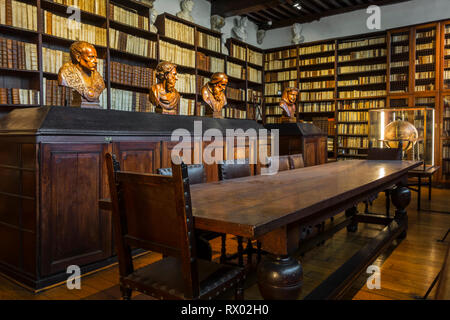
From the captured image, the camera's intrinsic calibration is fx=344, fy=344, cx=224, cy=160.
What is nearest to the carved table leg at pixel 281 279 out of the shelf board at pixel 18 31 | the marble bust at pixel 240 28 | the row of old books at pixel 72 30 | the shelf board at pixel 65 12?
the shelf board at pixel 18 31

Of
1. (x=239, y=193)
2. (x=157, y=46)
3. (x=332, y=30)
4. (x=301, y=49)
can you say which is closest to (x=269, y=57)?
(x=301, y=49)

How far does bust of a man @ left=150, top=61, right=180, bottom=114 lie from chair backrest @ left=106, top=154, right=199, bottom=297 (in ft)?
6.30

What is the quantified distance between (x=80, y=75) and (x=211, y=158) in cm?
132

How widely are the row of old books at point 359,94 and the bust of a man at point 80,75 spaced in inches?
220

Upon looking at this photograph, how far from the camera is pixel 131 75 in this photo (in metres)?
4.58

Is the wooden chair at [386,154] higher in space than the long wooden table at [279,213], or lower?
higher

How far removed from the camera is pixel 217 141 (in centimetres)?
331

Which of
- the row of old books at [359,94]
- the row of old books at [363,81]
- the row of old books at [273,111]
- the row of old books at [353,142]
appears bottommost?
the row of old books at [353,142]

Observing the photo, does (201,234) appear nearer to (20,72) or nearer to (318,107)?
(20,72)

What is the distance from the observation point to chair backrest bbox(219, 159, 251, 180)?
91.9 inches

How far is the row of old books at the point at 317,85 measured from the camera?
281 inches

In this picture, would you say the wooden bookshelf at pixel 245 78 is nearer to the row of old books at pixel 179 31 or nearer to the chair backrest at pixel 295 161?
the row of old books at pixel 179 31
